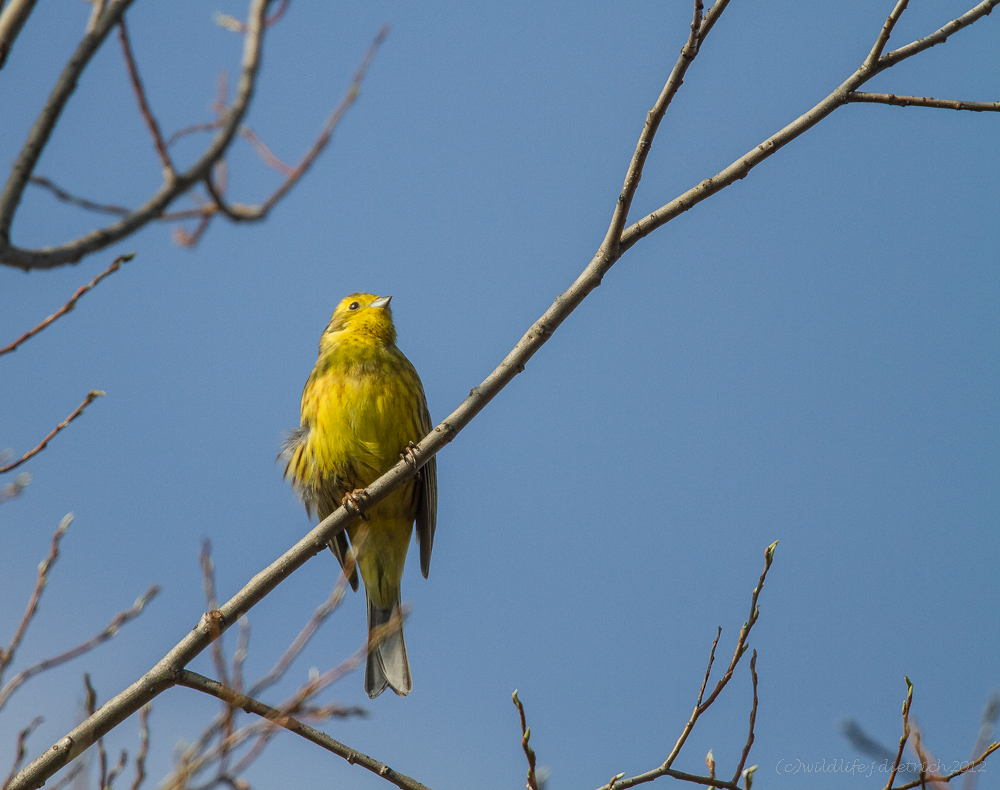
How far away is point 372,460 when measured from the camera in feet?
19.3

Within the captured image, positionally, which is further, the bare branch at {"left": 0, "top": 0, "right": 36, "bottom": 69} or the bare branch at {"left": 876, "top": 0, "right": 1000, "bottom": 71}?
the bare branch at {"left": 876, "top": 0, "right": 1000, "bottom": 71}

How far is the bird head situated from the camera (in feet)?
22.4

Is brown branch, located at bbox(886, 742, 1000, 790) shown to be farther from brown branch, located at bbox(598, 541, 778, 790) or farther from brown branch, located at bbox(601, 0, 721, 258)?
brown branch, located at bbox(601, 0, 721, 258)

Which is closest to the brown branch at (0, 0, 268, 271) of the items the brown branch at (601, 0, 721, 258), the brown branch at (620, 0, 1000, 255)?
the brown branch at (601, 0, 721, 258)

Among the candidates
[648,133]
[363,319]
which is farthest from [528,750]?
[363,319]

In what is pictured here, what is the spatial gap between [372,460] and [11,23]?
13.3 feet

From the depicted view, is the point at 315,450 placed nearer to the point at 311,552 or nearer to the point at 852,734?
the point at 311,552

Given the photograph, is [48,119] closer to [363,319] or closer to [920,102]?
[920,102]

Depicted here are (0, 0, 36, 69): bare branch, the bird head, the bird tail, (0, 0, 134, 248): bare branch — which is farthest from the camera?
the bird head

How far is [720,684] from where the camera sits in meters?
3.51

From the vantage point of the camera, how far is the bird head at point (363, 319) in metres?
6.81

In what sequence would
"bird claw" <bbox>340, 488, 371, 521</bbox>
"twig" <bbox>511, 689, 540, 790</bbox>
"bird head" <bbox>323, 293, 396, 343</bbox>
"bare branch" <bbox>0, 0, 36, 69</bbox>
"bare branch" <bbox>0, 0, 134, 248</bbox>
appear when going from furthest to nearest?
"bird head" <bbox>323, 293, 396, 343</bbox>
"bird claw" <bbox>340, 488, 371, 521</bbox>
"twig" <bbox>511, 689, 540, 790</bbox>
"bare branch" <bbox>0, 0, 36, 69</bbox>
"bare branch" <bbox>0, 0, 134, 248</bbox>

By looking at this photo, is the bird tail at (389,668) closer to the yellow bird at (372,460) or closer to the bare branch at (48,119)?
the yellow bird at (372,460)

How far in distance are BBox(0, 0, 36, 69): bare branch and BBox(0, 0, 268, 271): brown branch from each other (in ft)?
1.13
